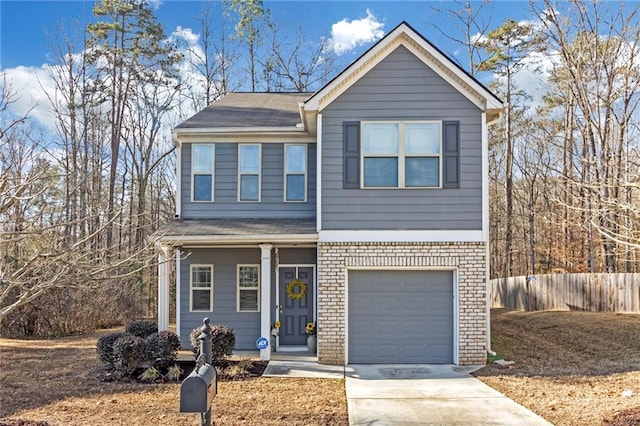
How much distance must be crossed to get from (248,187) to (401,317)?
4.82m

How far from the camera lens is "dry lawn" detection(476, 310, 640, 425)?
7.15m

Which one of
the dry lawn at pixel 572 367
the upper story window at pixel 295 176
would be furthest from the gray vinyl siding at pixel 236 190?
the dry lawn at pixel 572 367

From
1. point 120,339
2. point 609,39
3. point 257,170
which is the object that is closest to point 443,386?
point 120,339

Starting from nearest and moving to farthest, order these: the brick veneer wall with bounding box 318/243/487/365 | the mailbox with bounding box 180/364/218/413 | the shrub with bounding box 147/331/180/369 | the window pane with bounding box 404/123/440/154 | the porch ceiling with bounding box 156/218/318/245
Answer: the mailbox with bounding box 180/364/218/413 → the shrub with bounding box 147/331/180/369 → the brick veneer wall with bounding box 318/243/487/365 → the window pane with bounding box 404/123/440/154 → the porch ceiling with bounding box 156/218/318/245

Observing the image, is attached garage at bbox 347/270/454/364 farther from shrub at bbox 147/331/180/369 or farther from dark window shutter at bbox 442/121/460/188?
shrub at bbox 147/331/180/369

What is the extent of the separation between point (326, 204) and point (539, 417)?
548 centimetres

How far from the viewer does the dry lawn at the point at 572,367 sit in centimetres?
715

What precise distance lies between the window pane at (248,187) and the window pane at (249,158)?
0.56 ft

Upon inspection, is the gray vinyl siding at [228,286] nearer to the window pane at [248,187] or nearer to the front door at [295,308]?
the front door at [295,308]

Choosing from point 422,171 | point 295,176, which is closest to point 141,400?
point 295,176

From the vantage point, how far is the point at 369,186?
1056 centimetres

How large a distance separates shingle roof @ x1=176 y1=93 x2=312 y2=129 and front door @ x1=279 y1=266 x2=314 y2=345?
3.86 meters

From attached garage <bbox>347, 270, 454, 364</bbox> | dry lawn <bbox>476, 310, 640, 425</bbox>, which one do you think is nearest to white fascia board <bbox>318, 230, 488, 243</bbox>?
attached garage <bbox>347, 270, 454, 364</bbox>

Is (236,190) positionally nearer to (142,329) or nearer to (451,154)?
(142,329)
